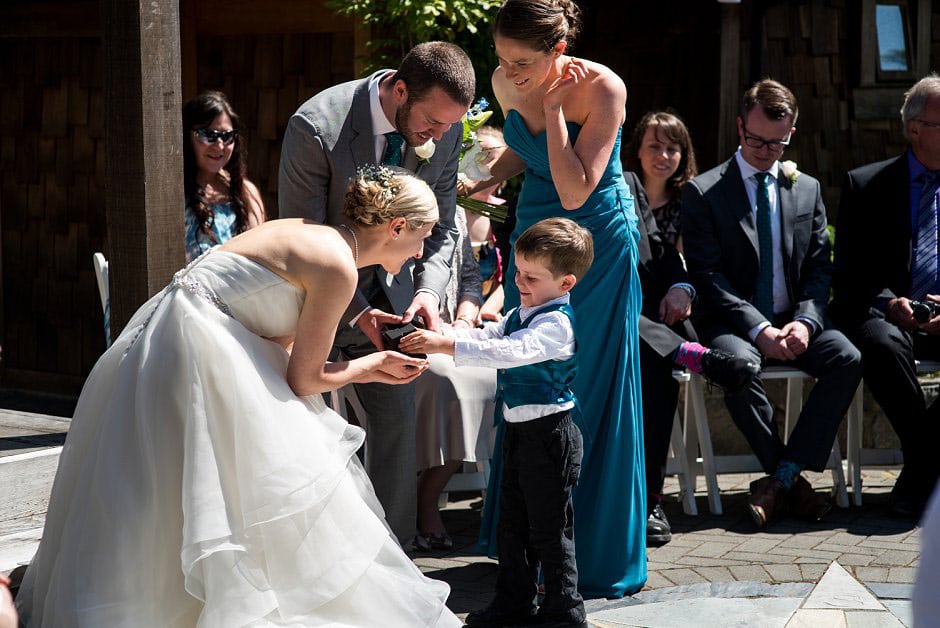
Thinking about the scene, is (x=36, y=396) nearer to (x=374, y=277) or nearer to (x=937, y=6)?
(x=374, y=277)

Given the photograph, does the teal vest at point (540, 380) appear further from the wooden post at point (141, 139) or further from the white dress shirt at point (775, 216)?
the white dress shirt at point (775, 216)

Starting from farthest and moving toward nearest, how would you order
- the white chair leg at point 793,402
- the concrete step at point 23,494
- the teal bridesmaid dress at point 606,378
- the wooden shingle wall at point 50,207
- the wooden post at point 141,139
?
the wooden shingle wall at point 50,207
the white chair leg at point 793,402
the teal bridesmaid dress at point 606,378
the concrete step at point 23,494
the wooden post at point 141,139

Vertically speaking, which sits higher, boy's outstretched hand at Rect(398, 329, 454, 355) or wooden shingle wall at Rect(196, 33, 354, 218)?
wooden shingle wall at Rect(196, 33, 354, 218)

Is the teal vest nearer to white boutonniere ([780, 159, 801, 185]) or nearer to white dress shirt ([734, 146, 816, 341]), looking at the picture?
white dress shirt ([734, 146, 816, 341])

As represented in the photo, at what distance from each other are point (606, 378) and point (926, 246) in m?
2.27

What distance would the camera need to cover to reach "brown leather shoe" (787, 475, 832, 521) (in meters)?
5.41

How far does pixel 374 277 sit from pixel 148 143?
36.2 inches

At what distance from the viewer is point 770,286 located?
5652 mm

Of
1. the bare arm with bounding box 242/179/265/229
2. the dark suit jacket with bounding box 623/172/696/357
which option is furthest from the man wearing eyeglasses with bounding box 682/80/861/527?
the bare arm with bounding box 242/179/265/229

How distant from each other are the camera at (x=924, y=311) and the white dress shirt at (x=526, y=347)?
96.4 inches

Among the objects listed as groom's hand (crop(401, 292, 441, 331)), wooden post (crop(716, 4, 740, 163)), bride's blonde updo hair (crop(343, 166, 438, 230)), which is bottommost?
groom's hand (crop(401, 292, 441, 331))

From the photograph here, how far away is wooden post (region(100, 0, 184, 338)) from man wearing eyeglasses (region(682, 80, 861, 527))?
2661 millimetres

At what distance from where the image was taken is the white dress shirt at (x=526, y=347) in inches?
148

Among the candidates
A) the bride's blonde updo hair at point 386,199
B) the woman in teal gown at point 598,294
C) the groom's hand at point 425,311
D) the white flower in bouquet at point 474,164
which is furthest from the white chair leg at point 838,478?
the bride's blonde updo hair at point 386,199
